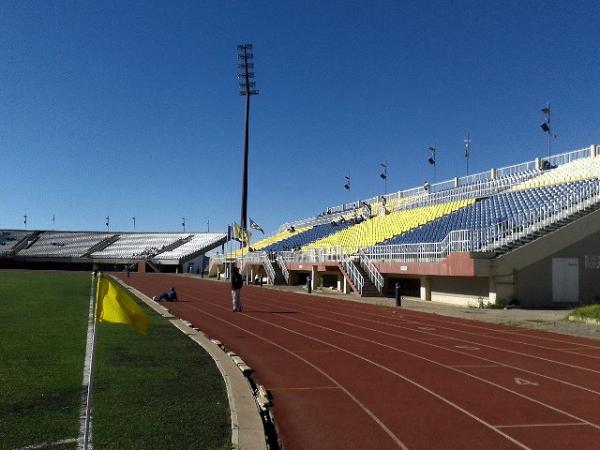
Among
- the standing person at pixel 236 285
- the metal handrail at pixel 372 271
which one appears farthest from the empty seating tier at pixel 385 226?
the standing person at pixel 236 285

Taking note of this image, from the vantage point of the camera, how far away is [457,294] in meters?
25.8

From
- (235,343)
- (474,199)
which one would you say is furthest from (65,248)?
(235,343)

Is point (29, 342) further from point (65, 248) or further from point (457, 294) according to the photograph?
point (65, 248)

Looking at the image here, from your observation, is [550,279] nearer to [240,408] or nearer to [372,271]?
[372,271]

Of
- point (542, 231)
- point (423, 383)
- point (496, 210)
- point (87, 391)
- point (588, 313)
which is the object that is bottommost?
point (423, 383)

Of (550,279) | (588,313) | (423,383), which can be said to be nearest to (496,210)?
(550,279)

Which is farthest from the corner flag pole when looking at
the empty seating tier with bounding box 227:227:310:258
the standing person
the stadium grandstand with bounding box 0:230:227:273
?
the stadium grandstand with bounding box 0:230:227:273

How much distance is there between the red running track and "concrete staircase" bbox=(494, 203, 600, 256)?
7286mm

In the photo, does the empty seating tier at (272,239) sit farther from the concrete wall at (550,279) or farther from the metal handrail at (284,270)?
the concrete wall at (550,279)

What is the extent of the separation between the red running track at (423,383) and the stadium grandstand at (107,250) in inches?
2939

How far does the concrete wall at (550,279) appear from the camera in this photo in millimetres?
23625

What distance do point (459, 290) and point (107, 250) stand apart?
276 ft

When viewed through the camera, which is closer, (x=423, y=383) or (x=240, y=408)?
(x=240, y=408)

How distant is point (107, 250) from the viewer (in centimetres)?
10012
